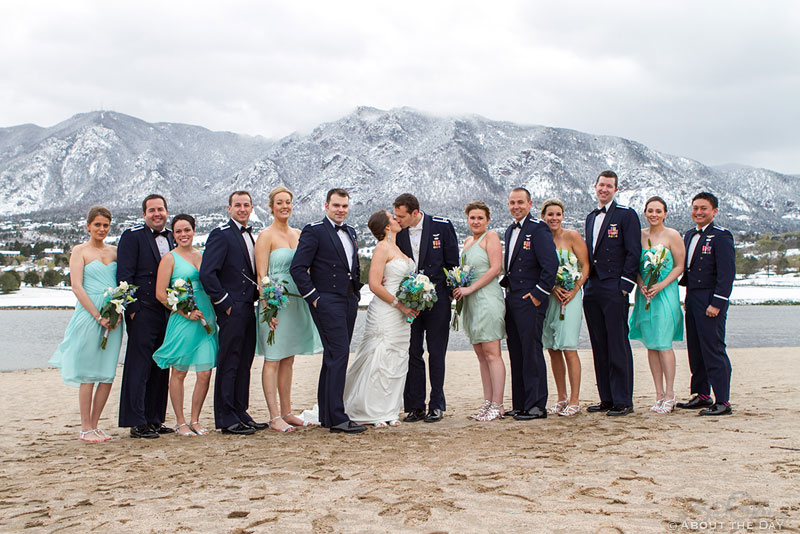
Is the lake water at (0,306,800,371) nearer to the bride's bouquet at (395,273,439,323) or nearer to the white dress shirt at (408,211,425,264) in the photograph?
the white dress shirt at (408,211,425,264)

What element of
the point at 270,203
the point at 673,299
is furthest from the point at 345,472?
the point at 673,299

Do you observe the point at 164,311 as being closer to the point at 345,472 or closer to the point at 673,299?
the point at 345,472

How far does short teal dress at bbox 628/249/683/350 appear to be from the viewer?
7.96 meters

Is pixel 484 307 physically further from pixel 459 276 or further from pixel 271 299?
pixel 271 299

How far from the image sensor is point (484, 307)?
798 cm

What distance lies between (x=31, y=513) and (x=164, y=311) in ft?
10.3

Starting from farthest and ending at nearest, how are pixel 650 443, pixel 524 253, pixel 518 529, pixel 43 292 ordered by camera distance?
pixel 43 292 → pixel 524 253 → pixel 650 443 → pixel 518 529

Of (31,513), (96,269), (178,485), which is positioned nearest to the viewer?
(31,513)

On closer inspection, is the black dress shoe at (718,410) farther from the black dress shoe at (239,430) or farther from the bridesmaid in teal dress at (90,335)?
the bridesmaid in teal dress at (90,335)

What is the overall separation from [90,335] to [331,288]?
108 inches

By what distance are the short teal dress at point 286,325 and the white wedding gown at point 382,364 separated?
621mm

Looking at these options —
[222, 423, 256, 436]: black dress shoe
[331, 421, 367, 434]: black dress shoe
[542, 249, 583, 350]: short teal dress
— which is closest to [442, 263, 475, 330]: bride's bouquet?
[542, 249, 583, 350]: short teal dress

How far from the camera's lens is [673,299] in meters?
8.14

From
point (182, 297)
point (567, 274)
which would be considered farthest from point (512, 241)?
point (182, 297)
